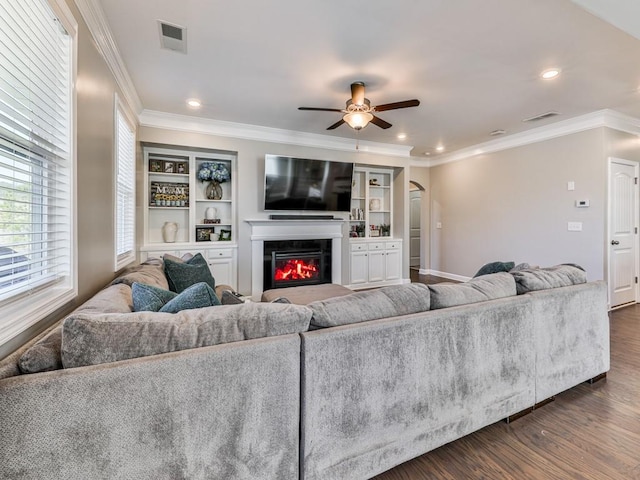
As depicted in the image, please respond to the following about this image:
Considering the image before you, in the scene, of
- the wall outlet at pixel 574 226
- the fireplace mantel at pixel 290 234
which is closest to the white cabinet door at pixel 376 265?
the fireplace mantel at pixel 290 234

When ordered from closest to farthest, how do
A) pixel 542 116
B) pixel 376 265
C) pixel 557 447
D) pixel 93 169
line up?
pixel 557 447
pixel 93 169
pixel 542 116
pixel 376 265

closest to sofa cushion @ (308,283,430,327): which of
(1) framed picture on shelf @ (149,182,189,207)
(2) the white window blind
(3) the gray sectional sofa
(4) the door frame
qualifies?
(3) the gray sectional sofa

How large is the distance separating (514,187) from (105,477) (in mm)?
5789

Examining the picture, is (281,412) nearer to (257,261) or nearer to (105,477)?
(105,477)

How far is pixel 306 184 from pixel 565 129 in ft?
12.4

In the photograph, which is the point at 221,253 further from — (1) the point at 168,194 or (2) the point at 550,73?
(2) the point at 550,73

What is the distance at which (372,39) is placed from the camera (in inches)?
92.9

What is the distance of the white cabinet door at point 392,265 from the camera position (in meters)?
5.73

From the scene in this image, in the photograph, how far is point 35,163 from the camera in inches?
55.2

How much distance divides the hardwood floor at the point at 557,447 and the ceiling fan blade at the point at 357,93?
2892 millimetres

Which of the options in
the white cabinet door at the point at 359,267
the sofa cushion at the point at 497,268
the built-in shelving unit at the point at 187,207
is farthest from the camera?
the white cabinet door at the point at 359,267

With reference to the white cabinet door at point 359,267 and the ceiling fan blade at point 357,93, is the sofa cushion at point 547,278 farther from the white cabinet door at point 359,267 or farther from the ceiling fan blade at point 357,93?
the white cabinet door at point 359,267

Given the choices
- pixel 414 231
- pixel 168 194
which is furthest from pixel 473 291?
pixel 414 231

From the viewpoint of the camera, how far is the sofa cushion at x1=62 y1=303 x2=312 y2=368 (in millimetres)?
963
